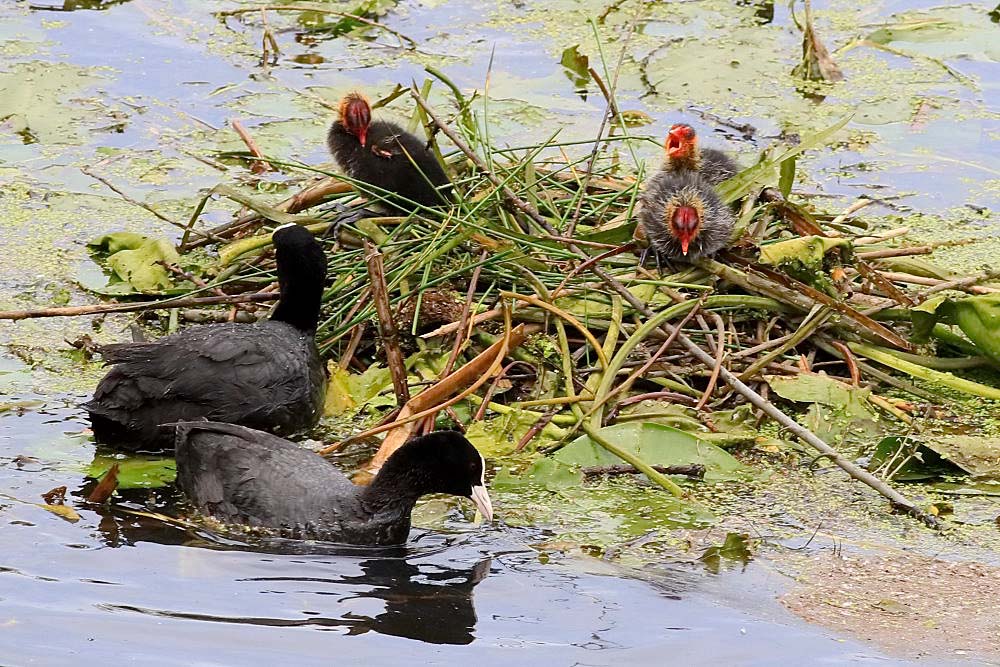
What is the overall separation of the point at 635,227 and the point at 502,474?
130cm

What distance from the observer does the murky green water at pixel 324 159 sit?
3.66 m

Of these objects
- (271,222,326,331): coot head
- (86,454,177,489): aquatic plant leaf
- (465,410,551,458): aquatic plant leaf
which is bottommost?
(86,454,177,489): aquatic plant leaf

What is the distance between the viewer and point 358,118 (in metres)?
5.97

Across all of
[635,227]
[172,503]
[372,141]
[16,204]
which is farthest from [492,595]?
[16,204]

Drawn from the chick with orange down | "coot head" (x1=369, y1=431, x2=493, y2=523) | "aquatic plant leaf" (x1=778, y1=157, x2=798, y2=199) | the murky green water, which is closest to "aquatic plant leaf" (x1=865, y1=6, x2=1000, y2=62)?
the murky green water

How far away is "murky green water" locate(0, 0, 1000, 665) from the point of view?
3656 millimetres

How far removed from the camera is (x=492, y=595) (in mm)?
3848

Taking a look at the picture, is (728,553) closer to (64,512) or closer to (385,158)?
(64,512)

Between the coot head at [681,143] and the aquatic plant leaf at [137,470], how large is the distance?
88.1 inches

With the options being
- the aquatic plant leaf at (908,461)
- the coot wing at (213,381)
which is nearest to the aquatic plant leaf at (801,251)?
the aquatic plant leaf at (908,461)

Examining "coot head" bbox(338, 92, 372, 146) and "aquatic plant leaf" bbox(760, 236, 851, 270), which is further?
"coot head" bbox(338, 92, 372, 146)

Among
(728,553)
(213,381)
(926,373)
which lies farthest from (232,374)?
(926,373)

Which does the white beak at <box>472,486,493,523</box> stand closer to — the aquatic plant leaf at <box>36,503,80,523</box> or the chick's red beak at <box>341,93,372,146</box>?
the aquatic plant leaf at <box>36,503,80,523</box>

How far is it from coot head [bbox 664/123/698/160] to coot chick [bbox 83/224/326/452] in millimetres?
1485
